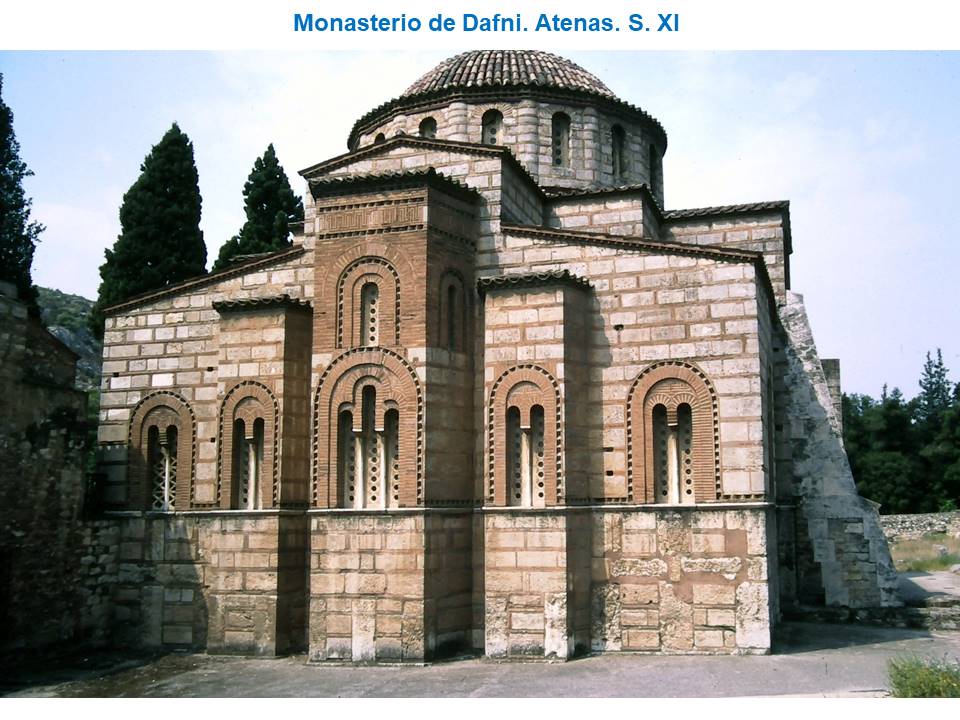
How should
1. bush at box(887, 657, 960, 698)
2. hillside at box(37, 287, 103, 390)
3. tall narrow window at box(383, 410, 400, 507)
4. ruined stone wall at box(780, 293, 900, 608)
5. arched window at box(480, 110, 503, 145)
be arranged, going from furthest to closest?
hillside at box(37, 287, 103, 390) → arched window at box(480, 110, 503, 145) → ruined stone wall at box(780, 293, 900, 608) → tall narrow window at box(383, 410, 400, 507) → bush at box(887, 657, 960, 698)

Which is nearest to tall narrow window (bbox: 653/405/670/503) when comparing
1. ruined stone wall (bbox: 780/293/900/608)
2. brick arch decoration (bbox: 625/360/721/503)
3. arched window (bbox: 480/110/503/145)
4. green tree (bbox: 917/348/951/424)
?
brick arch decoration (bbox: 625/360/721/503)

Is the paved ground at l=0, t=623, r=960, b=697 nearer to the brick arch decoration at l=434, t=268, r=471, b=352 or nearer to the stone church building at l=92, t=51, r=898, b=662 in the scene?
the stone church building at l=92, t=51, r=898, b=662

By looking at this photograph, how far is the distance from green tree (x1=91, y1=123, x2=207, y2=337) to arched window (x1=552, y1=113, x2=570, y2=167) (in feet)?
36.2

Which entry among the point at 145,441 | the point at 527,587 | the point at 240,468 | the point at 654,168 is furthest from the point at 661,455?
the point at 654,168

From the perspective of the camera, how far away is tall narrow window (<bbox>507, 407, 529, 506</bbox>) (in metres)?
12.9

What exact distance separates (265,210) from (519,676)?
19.9 metres

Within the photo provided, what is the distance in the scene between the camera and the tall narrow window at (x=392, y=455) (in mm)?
12742

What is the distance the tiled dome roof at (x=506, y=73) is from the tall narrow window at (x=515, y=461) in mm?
8623

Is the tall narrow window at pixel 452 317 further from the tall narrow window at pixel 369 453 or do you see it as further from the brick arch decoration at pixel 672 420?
the brick arch decoration at pixel 672 420

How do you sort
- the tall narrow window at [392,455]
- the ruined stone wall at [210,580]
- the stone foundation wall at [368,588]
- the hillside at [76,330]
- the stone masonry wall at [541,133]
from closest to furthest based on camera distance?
the stone foundation wall at [368,588]
the tall narrow window at [392,455]
the ruined stone wall at [210,580]
the stone masonry wall at [541,133]
the hillside at [76,330]

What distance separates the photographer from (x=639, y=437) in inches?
507

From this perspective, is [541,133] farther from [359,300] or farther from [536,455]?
[536,455]

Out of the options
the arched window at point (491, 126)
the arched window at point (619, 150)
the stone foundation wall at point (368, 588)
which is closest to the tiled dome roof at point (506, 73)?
the arched window at point (491, 126)

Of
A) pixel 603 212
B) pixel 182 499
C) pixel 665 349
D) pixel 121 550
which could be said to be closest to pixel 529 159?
pixel 603 212
